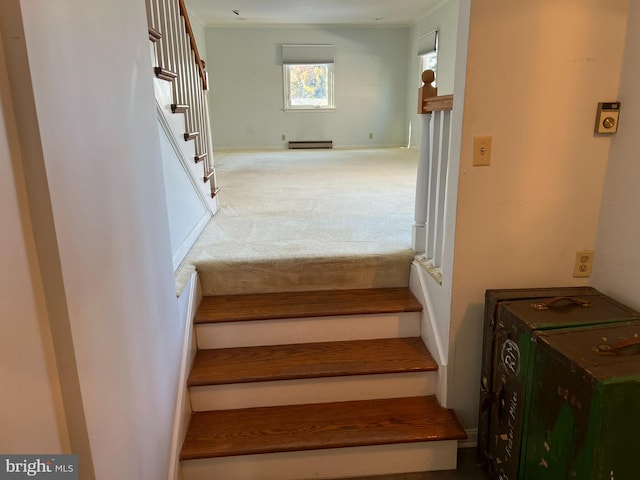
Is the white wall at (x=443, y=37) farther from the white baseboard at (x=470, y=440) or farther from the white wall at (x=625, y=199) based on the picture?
the white baseboard at (x=470, y=440)

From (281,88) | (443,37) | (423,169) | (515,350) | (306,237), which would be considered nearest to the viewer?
(515,350)

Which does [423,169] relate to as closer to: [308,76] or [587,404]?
[587,404]

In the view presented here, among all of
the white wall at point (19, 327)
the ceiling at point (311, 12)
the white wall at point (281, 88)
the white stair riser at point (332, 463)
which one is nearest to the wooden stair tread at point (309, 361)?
the white stair riser at point (332, 463)

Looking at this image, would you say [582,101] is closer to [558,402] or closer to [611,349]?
[611,349]

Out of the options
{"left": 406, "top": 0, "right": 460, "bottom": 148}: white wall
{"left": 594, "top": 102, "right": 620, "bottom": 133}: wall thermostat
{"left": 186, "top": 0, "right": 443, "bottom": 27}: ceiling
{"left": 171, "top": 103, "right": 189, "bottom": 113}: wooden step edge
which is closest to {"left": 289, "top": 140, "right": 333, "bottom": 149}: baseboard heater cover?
{"left": 406, "top": 0, "right": 460, "bottom": 148}: white wall

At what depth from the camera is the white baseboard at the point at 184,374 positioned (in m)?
1.78

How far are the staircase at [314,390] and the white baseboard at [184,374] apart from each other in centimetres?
4

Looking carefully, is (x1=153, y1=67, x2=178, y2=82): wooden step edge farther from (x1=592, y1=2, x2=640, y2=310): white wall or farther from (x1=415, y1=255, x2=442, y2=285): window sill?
(x1=592, y1=2, x2=640, y2=310): white wall

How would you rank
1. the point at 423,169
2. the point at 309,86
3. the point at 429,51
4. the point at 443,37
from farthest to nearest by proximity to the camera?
the point at 309,86 → the point at 429,51 → the point at 443,37 → the point at 423,169

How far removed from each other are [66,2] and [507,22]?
143 centimetres

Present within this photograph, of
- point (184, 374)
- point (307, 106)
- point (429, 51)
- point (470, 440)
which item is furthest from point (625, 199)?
point (307, 106)

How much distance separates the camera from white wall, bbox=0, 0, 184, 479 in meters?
0.92

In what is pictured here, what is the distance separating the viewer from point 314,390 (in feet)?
6.82

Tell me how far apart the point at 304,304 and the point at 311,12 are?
7.01 m
